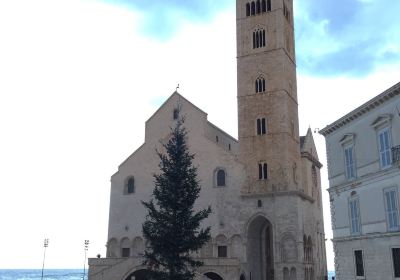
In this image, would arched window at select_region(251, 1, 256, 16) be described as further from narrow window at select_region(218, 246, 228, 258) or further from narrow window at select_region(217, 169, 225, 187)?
narrow window at select_region(218, 246, 228, 258)

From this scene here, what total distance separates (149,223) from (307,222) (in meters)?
19.0

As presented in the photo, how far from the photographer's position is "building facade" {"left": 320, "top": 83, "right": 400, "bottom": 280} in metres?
21.7

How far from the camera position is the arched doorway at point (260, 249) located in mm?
40469

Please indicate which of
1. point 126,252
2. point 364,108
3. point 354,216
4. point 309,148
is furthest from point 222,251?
point 364,108

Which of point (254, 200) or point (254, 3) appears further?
point (254, 3)

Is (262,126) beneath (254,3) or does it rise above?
beneath

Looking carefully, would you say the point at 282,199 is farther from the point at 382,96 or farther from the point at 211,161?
the point at 382,96

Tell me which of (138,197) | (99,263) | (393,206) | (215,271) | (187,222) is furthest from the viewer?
(138,197)

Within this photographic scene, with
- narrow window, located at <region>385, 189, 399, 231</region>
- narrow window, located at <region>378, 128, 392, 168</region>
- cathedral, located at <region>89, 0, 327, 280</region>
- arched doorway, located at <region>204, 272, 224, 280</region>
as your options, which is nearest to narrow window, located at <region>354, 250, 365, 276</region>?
narrow window, located at <region>385, 189, 399, 231</region>

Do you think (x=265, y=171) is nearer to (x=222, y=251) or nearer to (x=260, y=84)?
(x=222, y=251)

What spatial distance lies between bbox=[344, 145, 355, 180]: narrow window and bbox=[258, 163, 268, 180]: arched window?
15.1 m

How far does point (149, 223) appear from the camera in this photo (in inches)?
1076

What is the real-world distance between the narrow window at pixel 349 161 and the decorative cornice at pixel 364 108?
158cm

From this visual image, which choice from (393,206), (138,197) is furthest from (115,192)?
(393,206)
